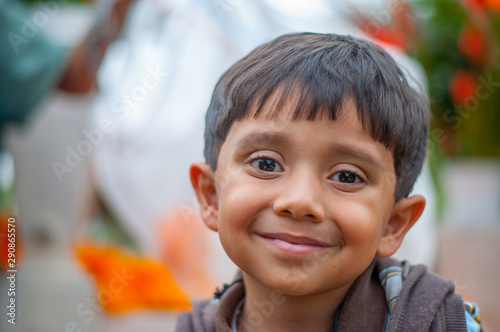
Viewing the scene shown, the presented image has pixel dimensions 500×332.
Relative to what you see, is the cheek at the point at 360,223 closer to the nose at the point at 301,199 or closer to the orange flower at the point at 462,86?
the nose at the point at 301,199

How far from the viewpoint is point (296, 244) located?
106 centimetres

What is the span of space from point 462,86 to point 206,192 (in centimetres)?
329

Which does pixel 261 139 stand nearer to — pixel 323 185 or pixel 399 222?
pixel 323 185

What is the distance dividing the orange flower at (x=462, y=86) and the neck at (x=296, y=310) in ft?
10.6

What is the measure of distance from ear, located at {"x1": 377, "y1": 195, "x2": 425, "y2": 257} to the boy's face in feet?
0.28

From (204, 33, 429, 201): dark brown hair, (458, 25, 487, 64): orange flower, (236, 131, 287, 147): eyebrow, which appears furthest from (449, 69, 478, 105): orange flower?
(236, 131, 287, 147): eyebrow

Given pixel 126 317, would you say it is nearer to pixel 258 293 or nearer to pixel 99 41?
pixel 99 41

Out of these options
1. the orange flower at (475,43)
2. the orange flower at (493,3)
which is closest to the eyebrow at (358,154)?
the orange flower at (493,3)

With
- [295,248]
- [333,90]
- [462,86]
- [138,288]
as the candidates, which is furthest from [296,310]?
[462,86]

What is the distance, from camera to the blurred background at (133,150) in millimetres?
2701

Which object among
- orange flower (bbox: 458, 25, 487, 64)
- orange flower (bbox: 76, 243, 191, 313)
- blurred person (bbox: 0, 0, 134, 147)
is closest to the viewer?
blurred person (bbox: 0, 0, 134, 147)

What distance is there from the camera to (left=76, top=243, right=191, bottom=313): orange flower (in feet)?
9.75

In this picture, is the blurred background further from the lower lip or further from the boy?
the lower lip

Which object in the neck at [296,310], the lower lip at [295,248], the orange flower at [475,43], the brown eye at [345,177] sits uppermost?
the orange flower at [475,43]
